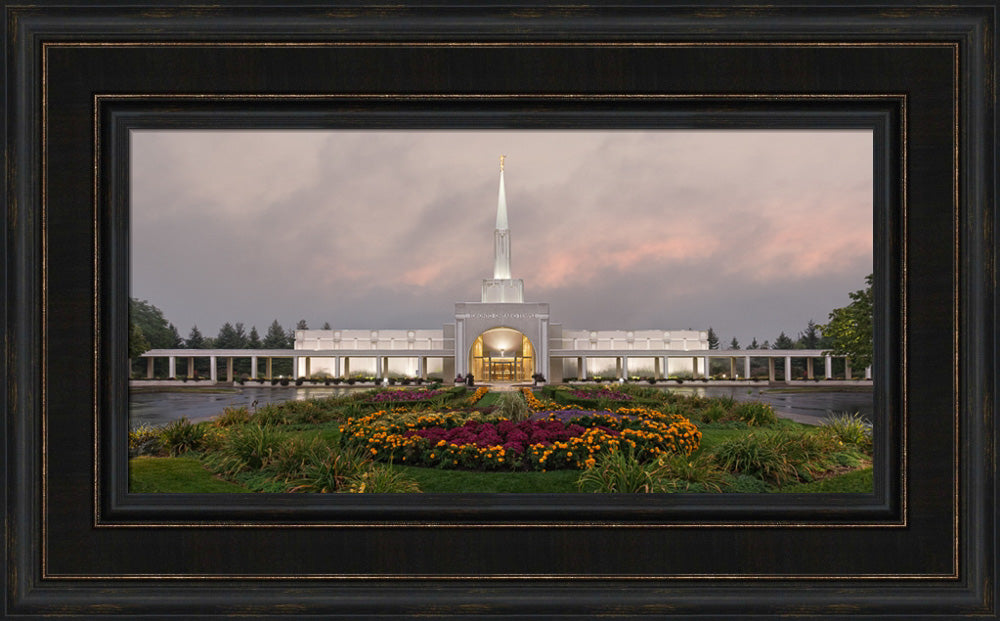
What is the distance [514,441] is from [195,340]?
102 feet

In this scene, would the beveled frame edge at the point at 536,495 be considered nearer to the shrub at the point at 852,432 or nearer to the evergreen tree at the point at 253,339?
the shrub at the point at 852,432

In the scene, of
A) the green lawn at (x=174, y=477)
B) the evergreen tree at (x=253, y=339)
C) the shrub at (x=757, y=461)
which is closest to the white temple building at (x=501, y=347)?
the evergreen tree at (x=253, y=339)

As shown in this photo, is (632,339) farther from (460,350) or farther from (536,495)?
(536,495)

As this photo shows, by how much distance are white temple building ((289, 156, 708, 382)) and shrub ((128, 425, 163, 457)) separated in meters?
22.8

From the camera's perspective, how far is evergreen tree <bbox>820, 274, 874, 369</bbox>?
9772mm

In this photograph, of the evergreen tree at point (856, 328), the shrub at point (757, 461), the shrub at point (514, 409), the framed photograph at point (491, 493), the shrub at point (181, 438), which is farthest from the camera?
the evergreen tree at point (856, 328)

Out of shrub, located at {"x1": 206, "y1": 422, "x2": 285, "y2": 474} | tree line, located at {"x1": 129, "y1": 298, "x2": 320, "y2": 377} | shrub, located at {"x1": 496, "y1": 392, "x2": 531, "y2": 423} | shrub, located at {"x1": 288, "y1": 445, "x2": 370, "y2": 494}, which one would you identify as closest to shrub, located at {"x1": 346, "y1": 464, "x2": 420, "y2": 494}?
shrub, located at {"x1": 288, "y1": 445, "x2": 370, "y2": 494}

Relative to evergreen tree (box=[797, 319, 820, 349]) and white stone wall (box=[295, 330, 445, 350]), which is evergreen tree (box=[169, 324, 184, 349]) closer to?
white stone wall (box=[295, 330, 445, 350])

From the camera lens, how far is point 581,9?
3.59m

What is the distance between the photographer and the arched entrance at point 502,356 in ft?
105

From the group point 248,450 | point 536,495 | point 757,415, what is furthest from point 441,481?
point 757,415

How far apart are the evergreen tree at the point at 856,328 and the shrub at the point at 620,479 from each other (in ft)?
25.9

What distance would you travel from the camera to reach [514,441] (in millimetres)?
5629

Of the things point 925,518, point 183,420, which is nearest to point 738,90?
point 925,518
